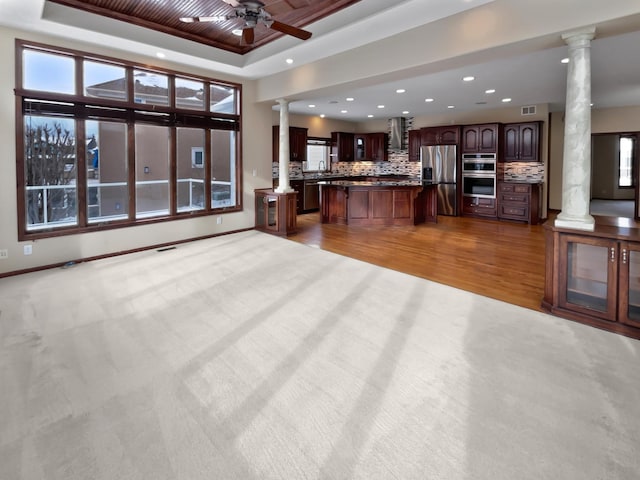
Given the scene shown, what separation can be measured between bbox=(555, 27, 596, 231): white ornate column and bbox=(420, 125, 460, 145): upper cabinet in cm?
627

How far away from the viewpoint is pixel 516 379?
244 cm

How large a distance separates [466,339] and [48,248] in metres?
5.28

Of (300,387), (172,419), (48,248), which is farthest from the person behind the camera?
(48,248)

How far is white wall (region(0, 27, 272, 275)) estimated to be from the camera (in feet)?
15.4

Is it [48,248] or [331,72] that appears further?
[331,72]

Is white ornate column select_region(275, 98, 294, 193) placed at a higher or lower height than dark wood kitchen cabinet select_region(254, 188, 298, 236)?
higher

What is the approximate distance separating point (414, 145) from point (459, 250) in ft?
17.9

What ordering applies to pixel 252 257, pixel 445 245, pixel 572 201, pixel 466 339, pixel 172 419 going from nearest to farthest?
pixel 172 419, pixel 466 339, pixel 572 201, pixel 252 257, pixel 445 245

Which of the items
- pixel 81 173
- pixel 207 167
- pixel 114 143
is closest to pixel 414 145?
pixel 207 167

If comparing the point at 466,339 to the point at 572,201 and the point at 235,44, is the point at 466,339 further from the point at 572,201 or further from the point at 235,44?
the point at 235,44

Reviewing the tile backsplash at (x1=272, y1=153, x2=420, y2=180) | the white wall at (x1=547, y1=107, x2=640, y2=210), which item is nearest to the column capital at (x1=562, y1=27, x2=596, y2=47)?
the white wall at (x1=547, y1=107, x2=640, y2=210)

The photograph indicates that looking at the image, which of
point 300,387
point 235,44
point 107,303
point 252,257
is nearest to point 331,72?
point 235,44

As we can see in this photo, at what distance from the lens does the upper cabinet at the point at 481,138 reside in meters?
9.09

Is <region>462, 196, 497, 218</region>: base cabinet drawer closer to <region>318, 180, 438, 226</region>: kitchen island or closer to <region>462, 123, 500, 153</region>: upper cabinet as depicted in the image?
<region>462, 123, 500, 153</region>: upper cabinet
